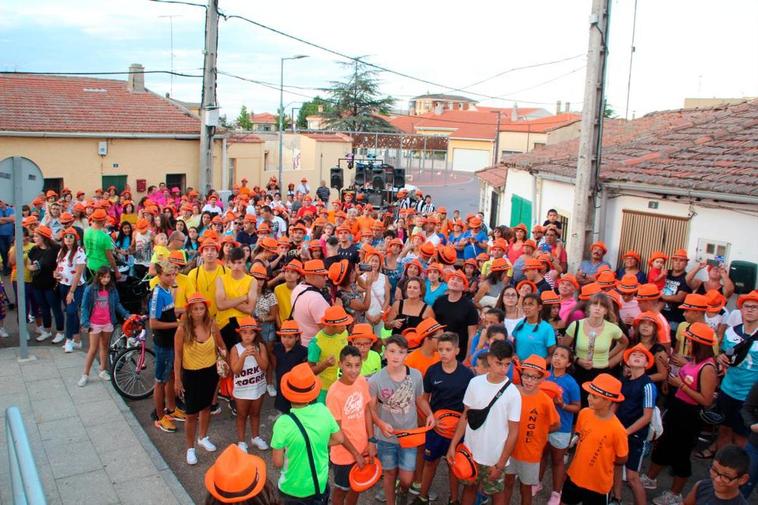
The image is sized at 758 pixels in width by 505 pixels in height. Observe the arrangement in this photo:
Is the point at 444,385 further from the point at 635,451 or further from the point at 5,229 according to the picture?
the point at 5,229

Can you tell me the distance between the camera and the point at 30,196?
8.31m

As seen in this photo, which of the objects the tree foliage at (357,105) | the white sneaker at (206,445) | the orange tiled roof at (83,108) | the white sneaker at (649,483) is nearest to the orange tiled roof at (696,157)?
the white sneaker at (649,483)

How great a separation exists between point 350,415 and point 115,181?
1959cm

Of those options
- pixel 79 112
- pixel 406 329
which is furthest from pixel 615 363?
pixel 79 112

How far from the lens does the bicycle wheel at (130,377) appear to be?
764 centimetres

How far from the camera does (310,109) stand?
86812 millimetres

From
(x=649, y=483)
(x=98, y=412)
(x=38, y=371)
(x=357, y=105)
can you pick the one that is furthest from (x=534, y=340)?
(x=357, y=105)

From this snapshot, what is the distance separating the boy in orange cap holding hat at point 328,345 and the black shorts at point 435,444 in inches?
43.5

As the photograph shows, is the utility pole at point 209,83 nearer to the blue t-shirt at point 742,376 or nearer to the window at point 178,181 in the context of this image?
the window at point 178,181

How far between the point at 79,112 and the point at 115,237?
1271 centimetres

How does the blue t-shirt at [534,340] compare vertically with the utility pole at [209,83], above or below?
below

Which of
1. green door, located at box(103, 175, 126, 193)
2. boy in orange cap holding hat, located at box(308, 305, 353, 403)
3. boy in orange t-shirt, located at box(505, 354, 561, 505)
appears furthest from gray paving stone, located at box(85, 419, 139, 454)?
green door, located at box(103, 175, 126, 193)

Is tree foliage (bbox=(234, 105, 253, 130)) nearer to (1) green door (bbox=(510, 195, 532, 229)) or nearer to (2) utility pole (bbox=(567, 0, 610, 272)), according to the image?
(1) green door (bbox=(510, 195, 532, 229))

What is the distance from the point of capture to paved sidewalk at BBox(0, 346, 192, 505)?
5.63 metres
